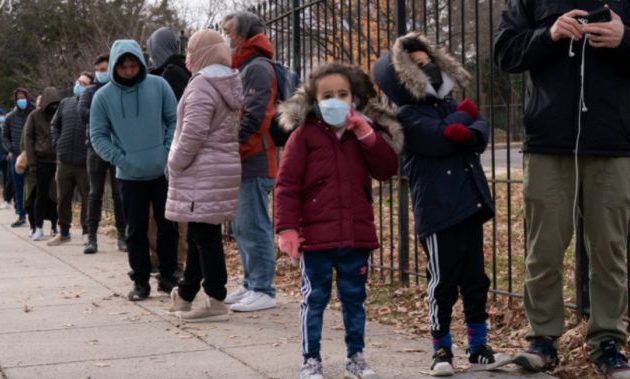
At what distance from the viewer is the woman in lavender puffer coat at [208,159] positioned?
638cm

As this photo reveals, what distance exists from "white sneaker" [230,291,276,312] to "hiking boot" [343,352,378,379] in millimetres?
2167

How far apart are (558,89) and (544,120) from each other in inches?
6.5

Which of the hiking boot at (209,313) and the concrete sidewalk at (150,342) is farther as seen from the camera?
the hiking boot at (209,313)

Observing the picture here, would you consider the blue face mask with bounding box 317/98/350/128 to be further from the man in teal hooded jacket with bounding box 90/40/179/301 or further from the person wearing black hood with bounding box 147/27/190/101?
the person wearing black hood with bounding box 147/27/190/101

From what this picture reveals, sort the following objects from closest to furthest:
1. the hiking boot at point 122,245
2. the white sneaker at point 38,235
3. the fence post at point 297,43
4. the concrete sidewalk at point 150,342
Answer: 1. the concrete sidewalk at point 150,342
2. the fence post at point 297,43
3. the hiking boot at point 122,245
4. the white sneaker at point 38,235

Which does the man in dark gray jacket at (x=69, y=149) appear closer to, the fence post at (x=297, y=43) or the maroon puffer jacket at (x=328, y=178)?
the fence post at (x=297, y=43)

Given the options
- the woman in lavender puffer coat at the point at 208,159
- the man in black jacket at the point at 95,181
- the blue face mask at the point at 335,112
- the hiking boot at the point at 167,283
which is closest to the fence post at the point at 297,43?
the man in black jacket at the point at 95,181

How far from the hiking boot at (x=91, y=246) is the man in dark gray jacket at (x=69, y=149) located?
0.69 metres

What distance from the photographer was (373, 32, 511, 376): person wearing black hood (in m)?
4.90

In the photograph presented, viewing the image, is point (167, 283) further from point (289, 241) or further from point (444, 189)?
point (444, 189)

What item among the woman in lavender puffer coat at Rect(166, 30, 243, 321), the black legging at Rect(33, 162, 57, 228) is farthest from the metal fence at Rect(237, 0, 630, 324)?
the black legging at Rect(33, 162, 57, 228)

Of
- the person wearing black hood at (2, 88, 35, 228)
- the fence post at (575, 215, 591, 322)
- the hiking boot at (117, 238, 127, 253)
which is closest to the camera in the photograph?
the fence post at (575, 215, 591, 322)

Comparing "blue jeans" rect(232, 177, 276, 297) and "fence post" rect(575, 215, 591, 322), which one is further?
"blue jeans" rect(232, 177, 276, 297)

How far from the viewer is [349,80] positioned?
5008 millimetres
